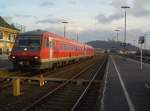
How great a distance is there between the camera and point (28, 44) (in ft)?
89.3

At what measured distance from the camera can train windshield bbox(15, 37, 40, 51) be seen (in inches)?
1061

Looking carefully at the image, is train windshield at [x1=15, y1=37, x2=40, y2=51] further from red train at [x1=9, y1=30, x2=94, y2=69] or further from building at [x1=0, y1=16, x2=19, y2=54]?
building at [x1=0, y1=16, x2=19, y2=54]

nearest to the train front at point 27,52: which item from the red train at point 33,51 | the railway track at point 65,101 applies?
the red train at point 33,51

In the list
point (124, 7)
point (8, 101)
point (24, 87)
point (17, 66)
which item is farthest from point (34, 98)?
point (124, 7)

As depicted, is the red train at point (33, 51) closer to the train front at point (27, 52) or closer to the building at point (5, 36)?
the train front at point (27, 52)

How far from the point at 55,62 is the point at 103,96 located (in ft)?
54.8

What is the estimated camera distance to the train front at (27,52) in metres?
26.0

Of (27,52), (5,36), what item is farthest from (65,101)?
(5,36)

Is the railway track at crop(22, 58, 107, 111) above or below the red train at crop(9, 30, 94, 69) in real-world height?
below

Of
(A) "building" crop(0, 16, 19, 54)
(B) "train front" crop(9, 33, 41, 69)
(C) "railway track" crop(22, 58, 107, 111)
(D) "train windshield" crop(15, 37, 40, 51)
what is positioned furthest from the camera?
(A) "building" crop(0, 16, 19, 54)

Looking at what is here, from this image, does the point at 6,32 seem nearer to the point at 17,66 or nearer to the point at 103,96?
the point at 17,66

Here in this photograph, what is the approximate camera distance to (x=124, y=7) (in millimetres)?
72812

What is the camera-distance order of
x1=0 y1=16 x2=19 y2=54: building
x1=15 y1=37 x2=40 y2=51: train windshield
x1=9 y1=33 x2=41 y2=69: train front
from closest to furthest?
x1=9 y1=33 x2=41 y2=69: train front < x1=15 y1=37 x2=40 y2=51: train windshield < x1=0 y1=16 x2=19 y2=54: building

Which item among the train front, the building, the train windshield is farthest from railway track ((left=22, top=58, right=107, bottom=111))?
the building
